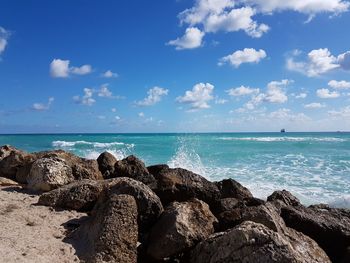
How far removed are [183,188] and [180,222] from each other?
6.24ft

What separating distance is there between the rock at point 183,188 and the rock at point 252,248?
222 centimetres

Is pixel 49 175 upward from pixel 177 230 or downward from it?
upward

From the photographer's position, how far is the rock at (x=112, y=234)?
4.48 meters

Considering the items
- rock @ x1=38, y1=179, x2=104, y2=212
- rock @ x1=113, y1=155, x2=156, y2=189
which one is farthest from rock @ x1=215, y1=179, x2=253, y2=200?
rock @ x1=38, y1=179, x2=104, y2=212

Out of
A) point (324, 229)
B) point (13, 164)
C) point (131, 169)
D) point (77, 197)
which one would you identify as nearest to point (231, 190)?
point (324, 229)

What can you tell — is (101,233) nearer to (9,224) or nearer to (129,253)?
(129,253)

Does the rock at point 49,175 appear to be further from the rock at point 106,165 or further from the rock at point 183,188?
→ the rock at point 183,188

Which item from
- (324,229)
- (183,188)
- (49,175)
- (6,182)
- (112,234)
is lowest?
(324,229)

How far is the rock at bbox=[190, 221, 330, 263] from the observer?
376 centimetres

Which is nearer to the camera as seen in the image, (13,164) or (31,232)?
(31,232)

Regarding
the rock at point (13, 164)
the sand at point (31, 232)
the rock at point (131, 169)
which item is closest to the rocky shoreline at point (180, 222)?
the sand at point (31, 232)

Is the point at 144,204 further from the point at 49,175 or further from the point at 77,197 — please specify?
the point at 49,175

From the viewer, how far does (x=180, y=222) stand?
189 inches

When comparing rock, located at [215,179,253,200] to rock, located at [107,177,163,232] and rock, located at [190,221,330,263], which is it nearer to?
rock, located at [107,177,163,232]
